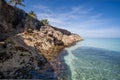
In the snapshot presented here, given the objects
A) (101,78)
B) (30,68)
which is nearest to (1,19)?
(30,68)

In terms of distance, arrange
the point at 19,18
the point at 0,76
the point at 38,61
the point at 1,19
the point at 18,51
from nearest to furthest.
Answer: the point at 0,76 < the point at 18,51 < the point at 38,61 < the point at 1,19 < the point at 19,18

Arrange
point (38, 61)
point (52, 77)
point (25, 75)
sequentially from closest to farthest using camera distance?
point (25, 75) → point (52, 77) → point (38, 61)

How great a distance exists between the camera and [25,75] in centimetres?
2000

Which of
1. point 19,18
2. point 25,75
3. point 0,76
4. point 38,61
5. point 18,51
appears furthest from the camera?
point 19,18

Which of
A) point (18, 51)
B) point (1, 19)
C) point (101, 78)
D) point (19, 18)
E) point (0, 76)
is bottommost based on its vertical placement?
point (101, 78)

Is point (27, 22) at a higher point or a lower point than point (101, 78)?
higher

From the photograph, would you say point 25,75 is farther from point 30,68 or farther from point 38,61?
point 38,61

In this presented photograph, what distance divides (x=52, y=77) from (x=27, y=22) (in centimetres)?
4529

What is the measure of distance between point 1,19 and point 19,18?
17955mm

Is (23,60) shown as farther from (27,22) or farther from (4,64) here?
(27,22)

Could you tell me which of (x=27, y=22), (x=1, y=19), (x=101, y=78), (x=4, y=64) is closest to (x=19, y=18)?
(x=27, y=22)

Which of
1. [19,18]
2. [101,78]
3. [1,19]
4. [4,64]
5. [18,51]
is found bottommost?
[101,78]

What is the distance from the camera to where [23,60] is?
22203 mm

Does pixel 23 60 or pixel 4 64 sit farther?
pixel 23 60
